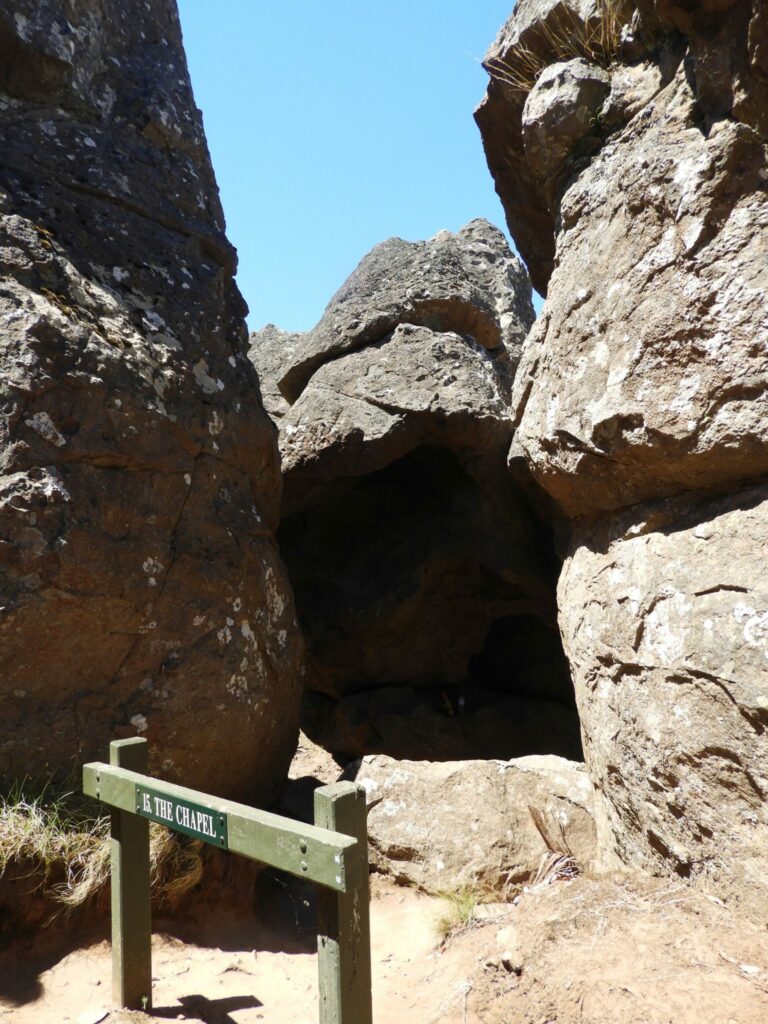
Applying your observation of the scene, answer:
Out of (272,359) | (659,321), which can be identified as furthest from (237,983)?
(272,359)

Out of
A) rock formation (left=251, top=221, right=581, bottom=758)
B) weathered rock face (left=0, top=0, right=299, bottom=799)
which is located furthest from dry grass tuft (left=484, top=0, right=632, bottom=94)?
rock formation (left=251, top=221, right=581, bottom=758)

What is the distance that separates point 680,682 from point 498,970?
128 cm

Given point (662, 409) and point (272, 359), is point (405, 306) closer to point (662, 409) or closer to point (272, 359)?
point (272, 359)

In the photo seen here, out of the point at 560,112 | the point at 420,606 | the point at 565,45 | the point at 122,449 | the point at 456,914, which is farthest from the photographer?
the point at 420,606

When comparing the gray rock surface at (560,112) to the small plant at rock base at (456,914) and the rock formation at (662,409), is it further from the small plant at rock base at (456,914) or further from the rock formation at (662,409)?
the small plant at rock base at (456,914)

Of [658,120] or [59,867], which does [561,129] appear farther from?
[59,867]

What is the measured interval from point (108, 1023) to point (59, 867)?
0.74m

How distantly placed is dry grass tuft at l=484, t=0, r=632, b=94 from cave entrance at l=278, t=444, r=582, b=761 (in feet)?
9.98

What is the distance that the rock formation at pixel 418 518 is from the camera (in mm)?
6684

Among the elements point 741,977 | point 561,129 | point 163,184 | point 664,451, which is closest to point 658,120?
point 561,129

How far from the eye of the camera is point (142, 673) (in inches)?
159

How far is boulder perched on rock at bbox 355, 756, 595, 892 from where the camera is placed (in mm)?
4066

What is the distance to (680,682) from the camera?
3.32 m

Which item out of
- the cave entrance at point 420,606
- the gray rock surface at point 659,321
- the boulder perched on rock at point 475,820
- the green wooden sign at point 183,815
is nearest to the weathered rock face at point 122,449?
the boulder perched on rock at point 475,820
